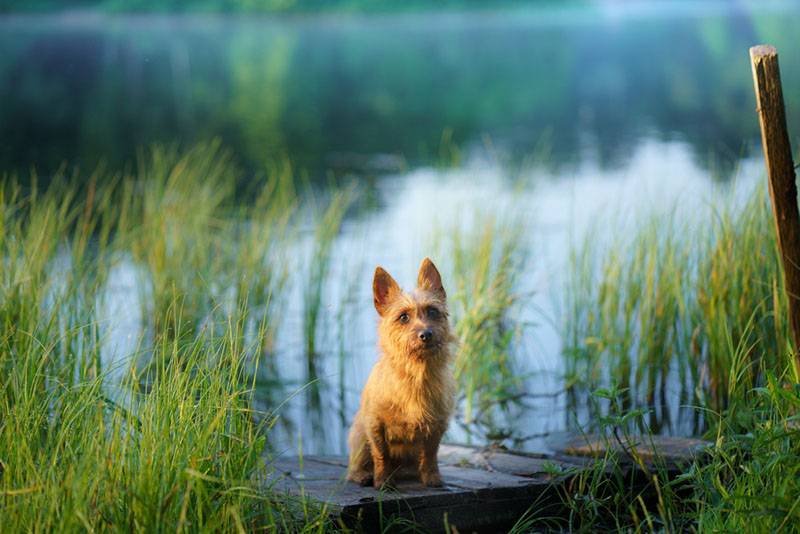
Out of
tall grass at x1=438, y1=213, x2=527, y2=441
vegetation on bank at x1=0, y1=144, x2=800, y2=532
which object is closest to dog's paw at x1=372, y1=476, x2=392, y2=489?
vegetation on bank at x1=0, y1=144, x2=800, y2=532

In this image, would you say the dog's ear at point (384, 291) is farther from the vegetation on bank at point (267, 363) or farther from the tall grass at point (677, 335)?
the tall grass at point (677, 335)

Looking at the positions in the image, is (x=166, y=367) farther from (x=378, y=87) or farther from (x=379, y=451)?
(x=378, y=87)

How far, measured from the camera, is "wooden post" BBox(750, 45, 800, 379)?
4418 millimetres

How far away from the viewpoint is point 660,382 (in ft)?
21.8

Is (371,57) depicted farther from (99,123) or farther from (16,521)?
(16,521)

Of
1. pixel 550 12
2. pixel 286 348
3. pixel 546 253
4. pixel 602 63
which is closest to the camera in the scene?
pixel 286 348

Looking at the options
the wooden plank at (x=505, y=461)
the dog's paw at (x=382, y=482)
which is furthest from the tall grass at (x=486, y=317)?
the dog's paw at (x=382, y=482)

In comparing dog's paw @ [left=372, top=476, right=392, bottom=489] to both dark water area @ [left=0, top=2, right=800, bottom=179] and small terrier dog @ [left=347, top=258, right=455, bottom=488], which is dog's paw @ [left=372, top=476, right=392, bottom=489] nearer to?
small terrier dog @ [left=347, top=258, right=455, bottom=488]

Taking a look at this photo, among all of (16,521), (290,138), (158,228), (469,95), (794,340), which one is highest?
(469,95)

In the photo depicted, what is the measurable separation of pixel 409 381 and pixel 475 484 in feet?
1.83

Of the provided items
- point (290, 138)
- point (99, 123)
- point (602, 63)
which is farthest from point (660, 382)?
point (602, 63)

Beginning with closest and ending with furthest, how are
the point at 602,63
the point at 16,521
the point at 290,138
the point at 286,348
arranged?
the point at 16,521 < the point at 286,348 < the point at 290,138 < the point at 602,63

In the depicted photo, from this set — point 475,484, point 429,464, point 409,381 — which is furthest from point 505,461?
point 409,381

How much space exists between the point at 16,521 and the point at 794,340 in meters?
3.09
